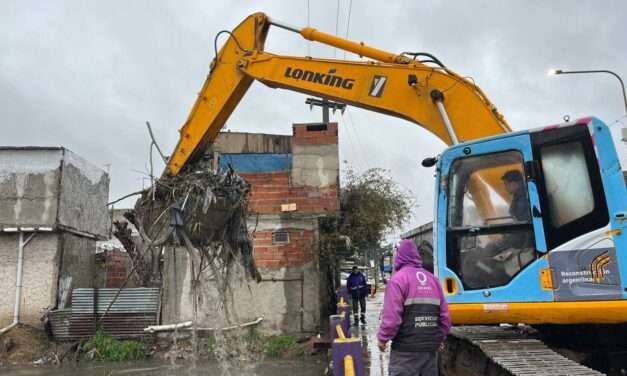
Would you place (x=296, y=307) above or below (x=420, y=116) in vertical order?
below

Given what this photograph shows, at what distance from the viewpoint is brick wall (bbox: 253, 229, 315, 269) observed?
1131 centimetres

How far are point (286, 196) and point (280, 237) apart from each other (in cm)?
97

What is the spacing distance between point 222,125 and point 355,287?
8311 millimetres

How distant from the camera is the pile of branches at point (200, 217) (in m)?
5.66

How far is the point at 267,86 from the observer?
7.66 metres

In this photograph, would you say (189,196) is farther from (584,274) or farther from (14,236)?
(14,236)

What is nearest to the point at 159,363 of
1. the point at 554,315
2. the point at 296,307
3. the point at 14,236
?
the point at 296,307

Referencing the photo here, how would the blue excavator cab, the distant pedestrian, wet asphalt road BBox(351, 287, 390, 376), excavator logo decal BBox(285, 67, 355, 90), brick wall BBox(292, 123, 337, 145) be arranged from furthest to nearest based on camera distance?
the distant pedestrian, brick wall BBox(292, 123, 337, 145), wet asphalt road BBox(351, 287, 390, 376), excavator logo decal BBox(285, 67, 355, 90), the blue excavator cab

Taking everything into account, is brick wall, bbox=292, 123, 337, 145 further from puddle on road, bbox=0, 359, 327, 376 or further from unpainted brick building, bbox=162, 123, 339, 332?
puddle on road, bbox=0, 359, 327, 376

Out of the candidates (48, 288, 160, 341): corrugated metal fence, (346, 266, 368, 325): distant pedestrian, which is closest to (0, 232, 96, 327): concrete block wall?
(48, 288, 160, 341): corrugated metal fence

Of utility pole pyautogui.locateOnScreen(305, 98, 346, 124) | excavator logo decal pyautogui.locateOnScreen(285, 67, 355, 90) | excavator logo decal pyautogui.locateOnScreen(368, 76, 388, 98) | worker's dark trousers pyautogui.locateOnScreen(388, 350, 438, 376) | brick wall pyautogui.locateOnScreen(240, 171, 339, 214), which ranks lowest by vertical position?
worker's dark trousers pyautogui.locateOnScreen(388, 350, 438, 376)

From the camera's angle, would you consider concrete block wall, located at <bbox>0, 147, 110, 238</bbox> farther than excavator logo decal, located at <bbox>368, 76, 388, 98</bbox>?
Yes

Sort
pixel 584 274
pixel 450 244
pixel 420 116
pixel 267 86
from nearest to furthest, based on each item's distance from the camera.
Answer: pixel 584 274 → pixel 450 244 → pixel 420 116 → pixel 267 86

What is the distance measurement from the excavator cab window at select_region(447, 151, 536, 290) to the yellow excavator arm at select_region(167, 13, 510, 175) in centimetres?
→ 123
